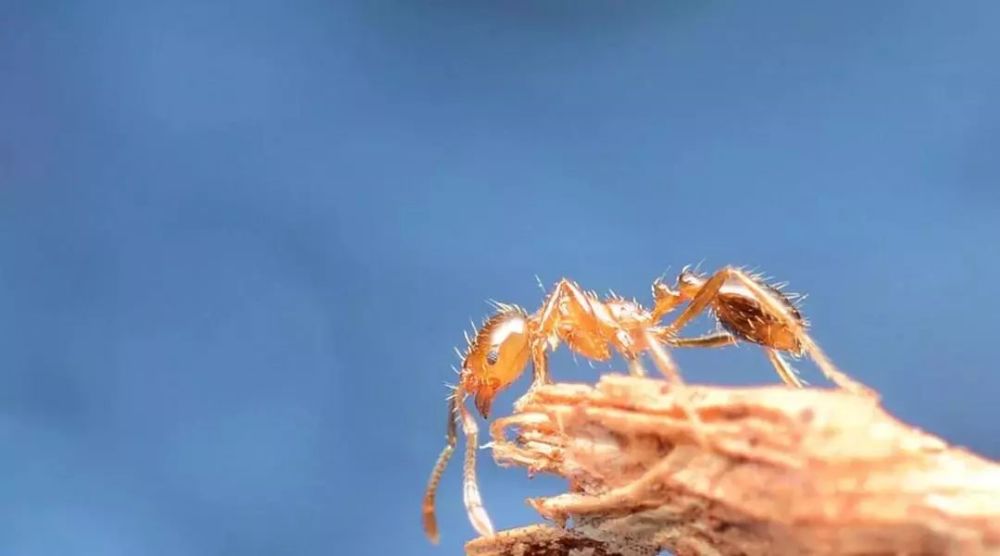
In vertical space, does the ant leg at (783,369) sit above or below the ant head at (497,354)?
below

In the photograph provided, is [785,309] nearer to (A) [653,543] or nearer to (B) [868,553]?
(A) [653,543]

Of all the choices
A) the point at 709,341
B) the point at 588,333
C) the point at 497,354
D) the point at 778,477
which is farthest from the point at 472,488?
the point at 778,477

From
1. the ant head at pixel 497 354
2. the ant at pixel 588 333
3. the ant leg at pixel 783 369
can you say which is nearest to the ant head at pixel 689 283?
the ant at pixel 588 333

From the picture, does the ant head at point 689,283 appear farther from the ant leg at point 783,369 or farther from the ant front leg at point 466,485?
the ant front leg at point 466,485

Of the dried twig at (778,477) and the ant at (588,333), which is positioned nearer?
the dried twig at (778,477)

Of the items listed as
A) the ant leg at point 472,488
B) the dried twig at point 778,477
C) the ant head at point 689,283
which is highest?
the ant head at point 689,283

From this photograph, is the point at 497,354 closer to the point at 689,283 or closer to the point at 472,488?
the point at 472,488

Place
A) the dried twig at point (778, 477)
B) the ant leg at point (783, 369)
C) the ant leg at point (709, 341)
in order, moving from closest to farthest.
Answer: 1. the dried twig at point (778, 477)
2. the ant leg at point (783, 369)
3. the ant leg at point (709, 341)

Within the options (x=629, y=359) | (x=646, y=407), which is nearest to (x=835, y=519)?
(x=646, y=407)
